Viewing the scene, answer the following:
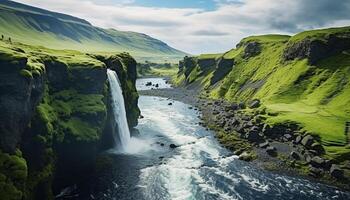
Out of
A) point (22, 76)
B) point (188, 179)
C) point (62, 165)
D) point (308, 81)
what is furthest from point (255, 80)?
point (22, 76)

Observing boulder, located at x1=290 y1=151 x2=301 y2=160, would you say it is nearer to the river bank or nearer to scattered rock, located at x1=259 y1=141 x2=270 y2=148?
the river bank

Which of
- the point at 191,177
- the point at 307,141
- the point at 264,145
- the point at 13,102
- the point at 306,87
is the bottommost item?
the point at 191,177

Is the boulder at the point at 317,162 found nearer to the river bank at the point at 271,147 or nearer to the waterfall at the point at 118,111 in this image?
the river bank at the point at 271,147

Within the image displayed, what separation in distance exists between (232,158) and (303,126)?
1028 inches

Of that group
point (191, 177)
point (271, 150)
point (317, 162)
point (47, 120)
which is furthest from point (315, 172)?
point (47, 120)

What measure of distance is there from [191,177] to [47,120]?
31693mm

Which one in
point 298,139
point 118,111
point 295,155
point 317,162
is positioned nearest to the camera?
point 317,162

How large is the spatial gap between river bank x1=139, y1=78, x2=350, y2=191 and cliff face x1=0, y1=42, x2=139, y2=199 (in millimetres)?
37853

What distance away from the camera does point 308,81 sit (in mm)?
146500

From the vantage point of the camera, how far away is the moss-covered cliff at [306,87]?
98688 millimetres

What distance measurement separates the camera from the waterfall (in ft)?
306

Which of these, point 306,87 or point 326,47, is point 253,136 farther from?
point 326,47

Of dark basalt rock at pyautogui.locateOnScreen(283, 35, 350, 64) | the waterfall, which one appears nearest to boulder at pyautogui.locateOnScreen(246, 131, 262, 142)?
the waterfall

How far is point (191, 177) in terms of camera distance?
74938mm
